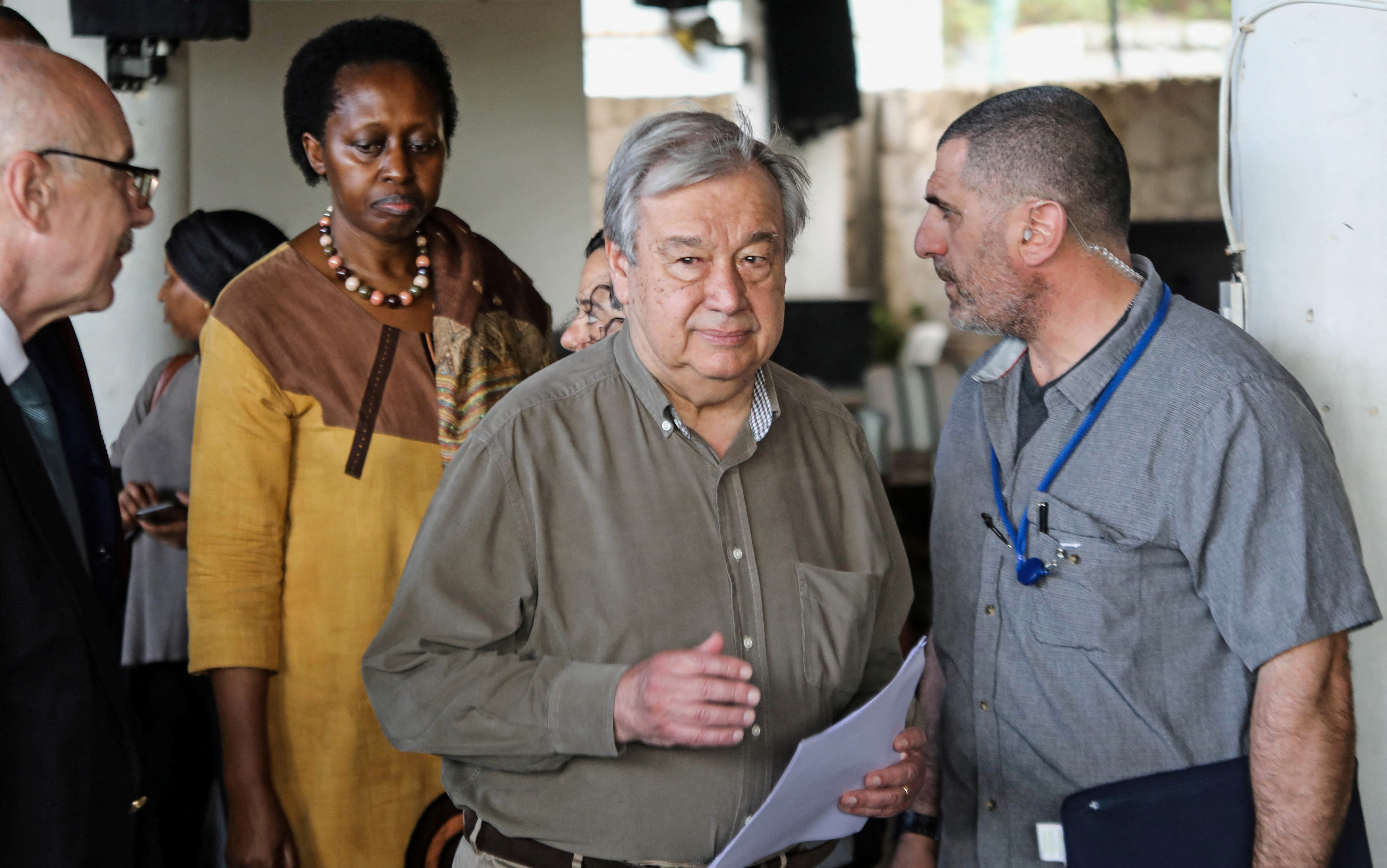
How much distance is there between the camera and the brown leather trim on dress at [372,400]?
2.06 metres

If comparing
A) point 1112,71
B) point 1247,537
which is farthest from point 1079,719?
point 1112,71

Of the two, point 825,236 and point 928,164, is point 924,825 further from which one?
point 928,164

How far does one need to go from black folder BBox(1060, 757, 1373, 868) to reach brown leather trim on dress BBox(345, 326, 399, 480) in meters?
1.35

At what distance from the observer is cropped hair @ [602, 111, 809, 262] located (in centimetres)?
157

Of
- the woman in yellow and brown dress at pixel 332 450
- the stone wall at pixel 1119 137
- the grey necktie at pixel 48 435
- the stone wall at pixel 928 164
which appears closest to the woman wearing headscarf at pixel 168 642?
the woman in yellow and brown dress at pixel 332 450

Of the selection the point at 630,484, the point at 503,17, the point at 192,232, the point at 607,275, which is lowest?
the point at 630,484

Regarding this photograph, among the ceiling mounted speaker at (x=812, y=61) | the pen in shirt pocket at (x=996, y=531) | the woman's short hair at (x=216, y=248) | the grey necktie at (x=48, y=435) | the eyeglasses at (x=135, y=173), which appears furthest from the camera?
the ceiling mounted speaker at (x=812, y=61)

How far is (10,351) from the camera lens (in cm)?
148

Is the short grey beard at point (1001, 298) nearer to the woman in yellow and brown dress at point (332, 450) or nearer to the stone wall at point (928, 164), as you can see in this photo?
the woman in yellow and brown dress at point (332, 450)

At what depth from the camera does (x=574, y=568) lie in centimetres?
154

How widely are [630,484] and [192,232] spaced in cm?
222

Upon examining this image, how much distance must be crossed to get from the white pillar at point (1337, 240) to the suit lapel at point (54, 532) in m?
1.99

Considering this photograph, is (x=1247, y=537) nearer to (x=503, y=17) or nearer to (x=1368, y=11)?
(x=1368, y=11)

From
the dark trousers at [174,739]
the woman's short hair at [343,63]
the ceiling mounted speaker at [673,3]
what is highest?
the ceiling mounted speaker at [673,3]
